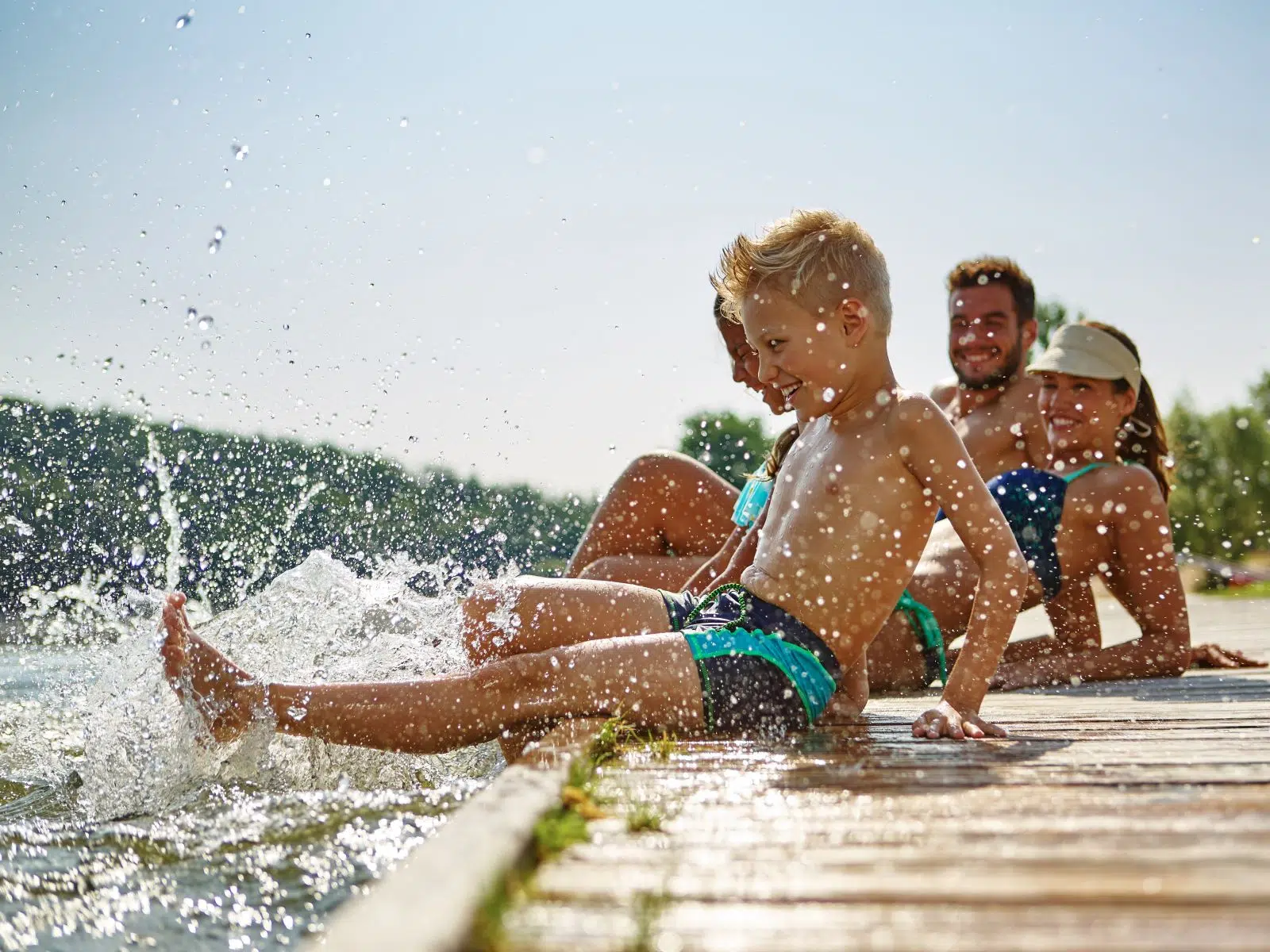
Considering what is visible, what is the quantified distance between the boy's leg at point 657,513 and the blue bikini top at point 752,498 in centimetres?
50

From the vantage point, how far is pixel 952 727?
285cm

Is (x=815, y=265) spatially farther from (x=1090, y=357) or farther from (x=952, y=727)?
(x=1090, y=357)

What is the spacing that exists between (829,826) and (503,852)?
59 centimetres

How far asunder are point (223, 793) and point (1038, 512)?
3.48 m

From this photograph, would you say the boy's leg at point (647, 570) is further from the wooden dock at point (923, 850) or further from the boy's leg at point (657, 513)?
the wooden dock at point (923, 850)

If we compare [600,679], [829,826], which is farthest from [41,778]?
[829,826]

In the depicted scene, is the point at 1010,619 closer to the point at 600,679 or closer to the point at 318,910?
the point at 600,679

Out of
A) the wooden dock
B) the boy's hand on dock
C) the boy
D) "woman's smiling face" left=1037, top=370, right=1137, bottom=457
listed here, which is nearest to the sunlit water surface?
the boy

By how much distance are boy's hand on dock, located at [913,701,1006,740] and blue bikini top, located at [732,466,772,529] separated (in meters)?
1.53

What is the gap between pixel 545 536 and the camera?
6.95 metres

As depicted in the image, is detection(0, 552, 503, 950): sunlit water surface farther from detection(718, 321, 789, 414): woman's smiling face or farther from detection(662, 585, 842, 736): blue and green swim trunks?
detection(718, 321, 789, 414): woman's smiling face

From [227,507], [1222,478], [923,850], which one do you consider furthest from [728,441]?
[923,850]

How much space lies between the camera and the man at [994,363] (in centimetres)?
570

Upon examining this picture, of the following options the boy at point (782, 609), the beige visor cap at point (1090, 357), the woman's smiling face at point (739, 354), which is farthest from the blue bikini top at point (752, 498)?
the beige visor cap at point (1090, 357)
